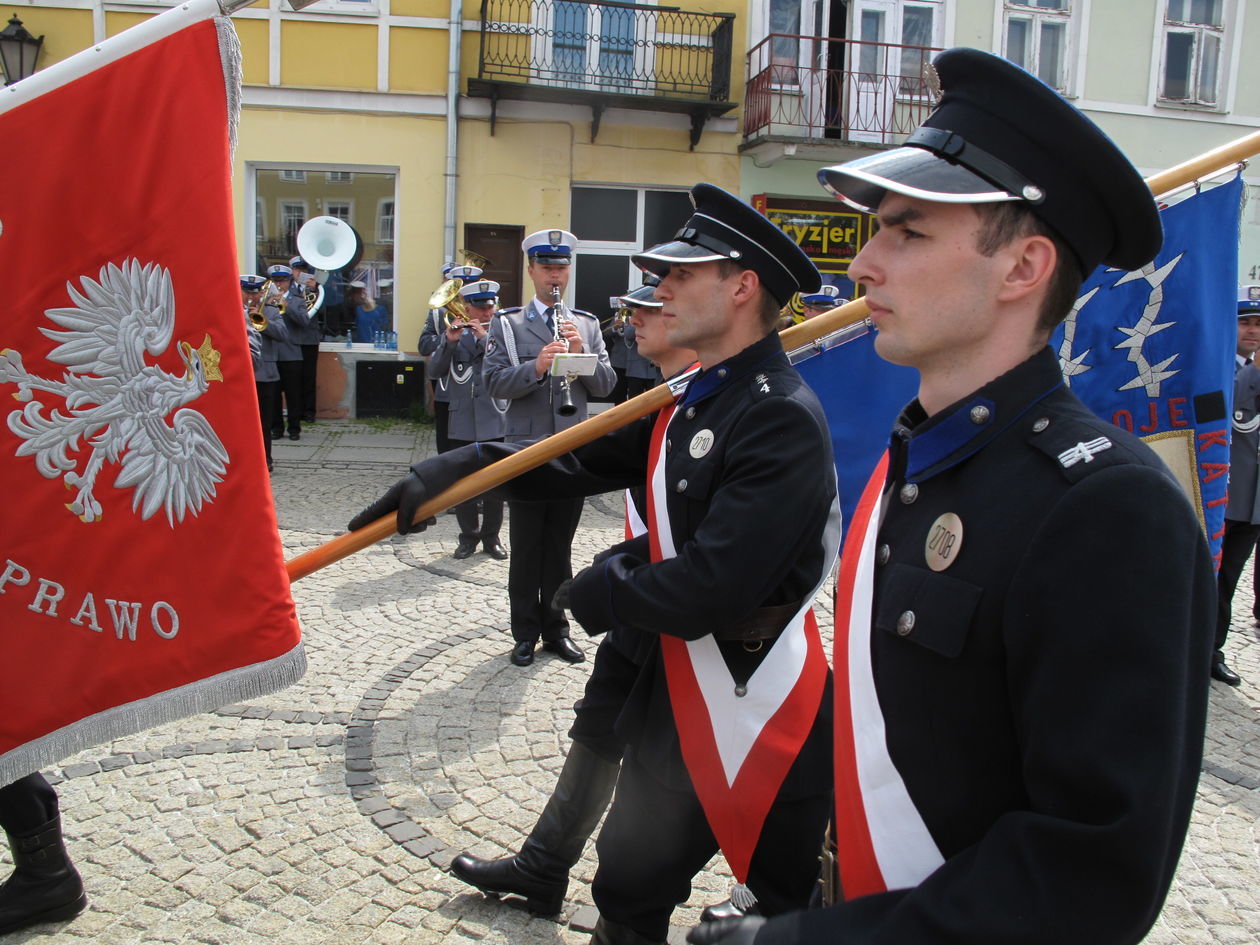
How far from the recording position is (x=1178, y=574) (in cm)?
114

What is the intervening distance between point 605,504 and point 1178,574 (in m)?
8.80

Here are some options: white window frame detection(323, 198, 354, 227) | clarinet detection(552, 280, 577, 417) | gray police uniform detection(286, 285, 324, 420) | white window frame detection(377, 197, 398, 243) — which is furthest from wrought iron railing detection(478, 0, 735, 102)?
clarinet detection(552, 280, 577, 417)

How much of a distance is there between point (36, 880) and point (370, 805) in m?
1.15

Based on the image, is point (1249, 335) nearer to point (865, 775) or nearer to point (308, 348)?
point (865, 775)

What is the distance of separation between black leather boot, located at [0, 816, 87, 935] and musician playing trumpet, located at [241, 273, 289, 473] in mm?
8060

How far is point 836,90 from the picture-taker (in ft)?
51.2

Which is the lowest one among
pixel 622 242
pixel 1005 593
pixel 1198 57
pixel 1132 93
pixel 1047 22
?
pixel 1005 593

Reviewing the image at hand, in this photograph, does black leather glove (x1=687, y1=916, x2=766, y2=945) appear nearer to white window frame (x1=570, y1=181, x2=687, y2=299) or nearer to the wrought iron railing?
white window frame (x1=570, y1=181, x2=687, y2=299)

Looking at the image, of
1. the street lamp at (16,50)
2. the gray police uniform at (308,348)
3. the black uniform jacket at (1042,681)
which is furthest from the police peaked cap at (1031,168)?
the street lamp at (16,50)

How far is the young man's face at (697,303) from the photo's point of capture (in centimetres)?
262

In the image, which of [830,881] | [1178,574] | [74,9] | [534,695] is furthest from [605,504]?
[74,9]

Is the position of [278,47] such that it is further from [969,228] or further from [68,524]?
[969,228]

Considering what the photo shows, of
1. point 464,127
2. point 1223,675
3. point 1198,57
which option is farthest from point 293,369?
point 1198,57

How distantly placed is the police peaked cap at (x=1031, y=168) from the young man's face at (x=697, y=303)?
1210 millimetres
